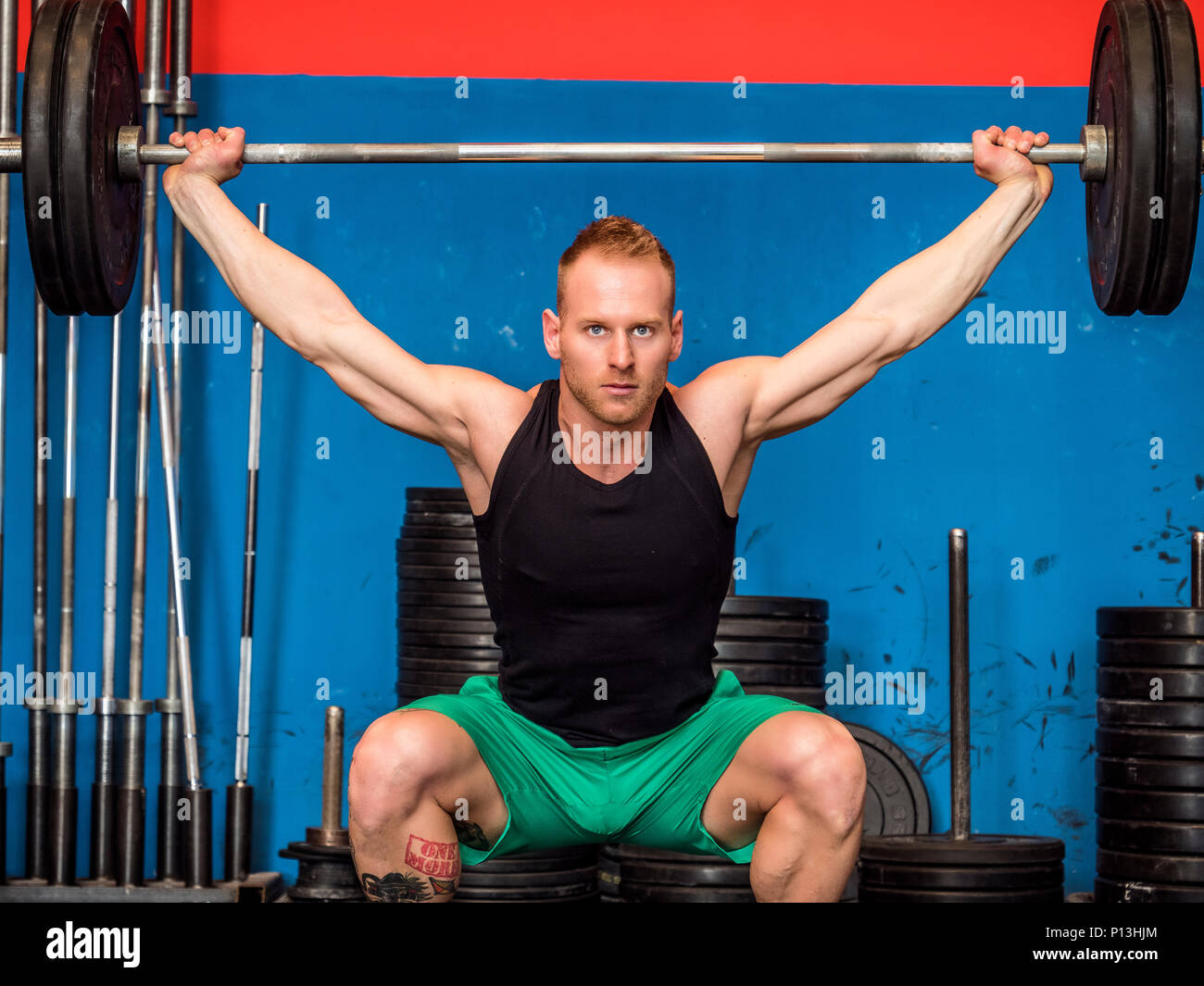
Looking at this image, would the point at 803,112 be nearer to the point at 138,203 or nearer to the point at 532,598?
the point at 138,203

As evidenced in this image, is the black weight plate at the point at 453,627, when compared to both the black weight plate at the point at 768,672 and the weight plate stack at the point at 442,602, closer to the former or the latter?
the weight plate stack at the point at 442,602

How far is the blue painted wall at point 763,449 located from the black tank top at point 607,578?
1862 millimetres

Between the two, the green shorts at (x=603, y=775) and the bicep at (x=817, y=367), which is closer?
the green shorts at (x=603, y=775)

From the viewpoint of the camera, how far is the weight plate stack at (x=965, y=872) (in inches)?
124

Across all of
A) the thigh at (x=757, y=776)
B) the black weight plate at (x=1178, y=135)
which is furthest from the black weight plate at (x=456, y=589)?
the black weight plate at (x=1178, y=135)

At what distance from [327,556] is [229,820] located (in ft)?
2.54

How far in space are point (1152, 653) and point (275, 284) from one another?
7.37 feet

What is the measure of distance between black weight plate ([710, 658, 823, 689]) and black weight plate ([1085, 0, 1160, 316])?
1280 millimetres

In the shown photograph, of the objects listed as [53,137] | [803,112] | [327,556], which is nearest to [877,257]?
[803,112]

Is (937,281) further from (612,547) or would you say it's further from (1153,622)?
(1153,622)

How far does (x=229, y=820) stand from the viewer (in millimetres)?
3830

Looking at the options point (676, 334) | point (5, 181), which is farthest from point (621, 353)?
point (5, 181)
